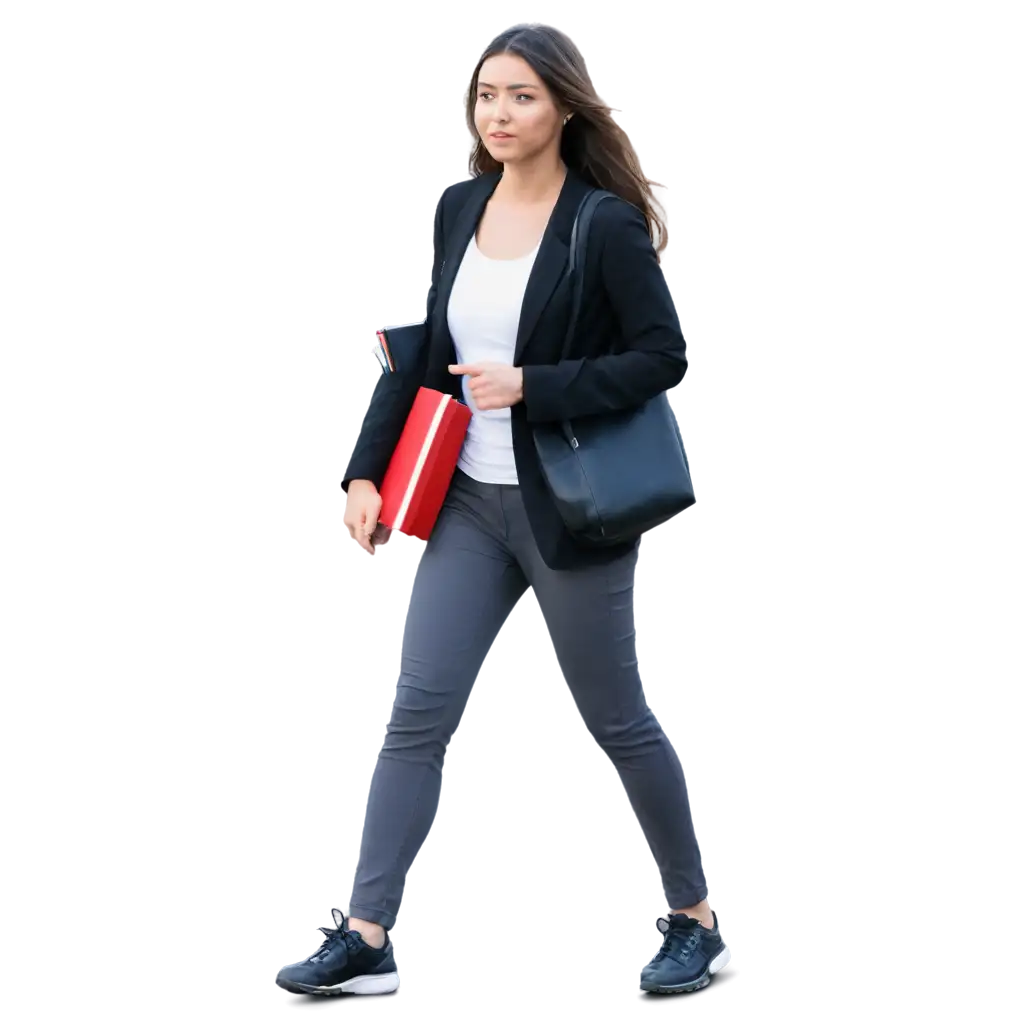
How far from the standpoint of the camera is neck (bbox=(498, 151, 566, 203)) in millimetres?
4062

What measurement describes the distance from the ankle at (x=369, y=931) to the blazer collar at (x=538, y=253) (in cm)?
105

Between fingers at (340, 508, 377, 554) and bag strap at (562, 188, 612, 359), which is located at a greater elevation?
bag strap at (562, 188, 612, 359)

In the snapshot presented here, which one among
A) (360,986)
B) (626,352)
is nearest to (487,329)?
(626,352)

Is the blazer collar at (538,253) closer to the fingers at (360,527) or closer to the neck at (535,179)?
the neck at (535,179)

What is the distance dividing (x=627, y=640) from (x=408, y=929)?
886mm

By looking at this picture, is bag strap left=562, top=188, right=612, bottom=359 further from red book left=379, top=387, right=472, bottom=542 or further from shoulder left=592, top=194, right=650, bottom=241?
red book left=379, top=387, right=472, bottom=542

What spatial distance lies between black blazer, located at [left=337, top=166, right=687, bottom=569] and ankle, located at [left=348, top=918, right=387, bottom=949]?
736 mm

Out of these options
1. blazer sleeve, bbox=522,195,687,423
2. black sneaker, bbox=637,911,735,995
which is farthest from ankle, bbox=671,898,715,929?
blazer sleeve, bbox=522,195,687,423

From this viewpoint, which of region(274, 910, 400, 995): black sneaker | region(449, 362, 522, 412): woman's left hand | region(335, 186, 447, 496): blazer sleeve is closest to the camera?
Result: region(449, 362, 522, 412): woman's left hand

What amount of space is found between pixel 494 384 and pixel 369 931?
3.35ft

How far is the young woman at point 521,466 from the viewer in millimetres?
3961

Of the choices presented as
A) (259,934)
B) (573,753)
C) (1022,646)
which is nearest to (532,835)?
(573,753)

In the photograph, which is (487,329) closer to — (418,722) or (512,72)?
(512,72)

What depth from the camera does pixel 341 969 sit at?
4.04 metres
